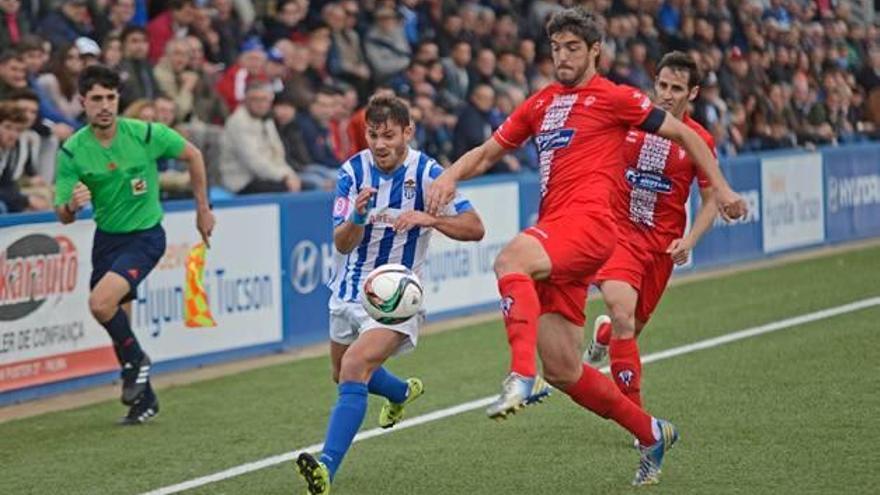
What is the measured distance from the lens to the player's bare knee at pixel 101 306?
1149 centimetres

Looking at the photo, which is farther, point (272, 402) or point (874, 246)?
point (874, 246)

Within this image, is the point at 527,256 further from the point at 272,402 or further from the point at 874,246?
the point at 874,246

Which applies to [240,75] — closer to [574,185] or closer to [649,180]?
[649,180]

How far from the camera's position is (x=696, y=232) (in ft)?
34.5

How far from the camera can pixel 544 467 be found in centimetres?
957

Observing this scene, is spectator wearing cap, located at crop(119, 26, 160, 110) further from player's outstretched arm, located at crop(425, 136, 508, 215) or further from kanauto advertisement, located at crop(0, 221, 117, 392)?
player's outstretched arm, located at crop(425, 136, 508, 215)

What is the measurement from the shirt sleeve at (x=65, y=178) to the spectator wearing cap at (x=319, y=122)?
6.53m

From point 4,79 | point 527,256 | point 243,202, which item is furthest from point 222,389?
point 527,256

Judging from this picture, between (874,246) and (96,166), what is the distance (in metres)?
13.7

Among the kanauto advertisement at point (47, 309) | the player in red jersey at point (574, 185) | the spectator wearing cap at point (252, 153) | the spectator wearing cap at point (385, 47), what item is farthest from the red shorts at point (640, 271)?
the spectator wearing cap at point (385, 47)

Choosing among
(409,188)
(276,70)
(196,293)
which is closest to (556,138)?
(409,188)

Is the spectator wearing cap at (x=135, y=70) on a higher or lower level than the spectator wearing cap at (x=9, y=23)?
lower

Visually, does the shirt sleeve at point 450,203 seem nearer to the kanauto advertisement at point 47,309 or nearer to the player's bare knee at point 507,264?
the player's bare knee at point 507,264

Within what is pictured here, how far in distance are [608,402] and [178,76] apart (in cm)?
929
